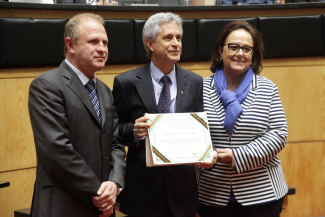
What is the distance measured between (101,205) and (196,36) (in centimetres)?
183

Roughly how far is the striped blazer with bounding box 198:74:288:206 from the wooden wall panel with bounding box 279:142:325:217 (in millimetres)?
1337

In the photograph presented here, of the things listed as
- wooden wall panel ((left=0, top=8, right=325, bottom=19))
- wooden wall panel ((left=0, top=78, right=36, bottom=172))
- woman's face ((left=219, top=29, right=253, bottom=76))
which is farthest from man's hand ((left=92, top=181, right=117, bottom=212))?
wooden wall panel ((left=0, top=8, right=325, bottom=19))

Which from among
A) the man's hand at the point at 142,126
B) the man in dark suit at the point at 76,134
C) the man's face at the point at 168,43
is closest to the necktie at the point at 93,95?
the man in dark suit at the point at 76,134

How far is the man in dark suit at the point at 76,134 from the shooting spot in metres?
1.30

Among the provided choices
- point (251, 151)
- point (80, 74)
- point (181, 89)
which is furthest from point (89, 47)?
point (251, 151)

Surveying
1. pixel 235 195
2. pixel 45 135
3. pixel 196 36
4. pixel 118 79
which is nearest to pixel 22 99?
pixel 118 79

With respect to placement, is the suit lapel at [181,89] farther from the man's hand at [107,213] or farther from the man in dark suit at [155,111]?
the man's hand at [107,213]

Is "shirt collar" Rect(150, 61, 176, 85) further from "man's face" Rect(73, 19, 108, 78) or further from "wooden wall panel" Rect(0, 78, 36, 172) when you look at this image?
"wooden wall panel" Rect(0, 78, 36, 172)

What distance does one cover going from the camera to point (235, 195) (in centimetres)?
168

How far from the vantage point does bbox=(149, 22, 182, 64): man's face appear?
5.45ft

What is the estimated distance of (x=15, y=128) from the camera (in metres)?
2.36

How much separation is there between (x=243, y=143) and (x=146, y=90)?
0.58 meters

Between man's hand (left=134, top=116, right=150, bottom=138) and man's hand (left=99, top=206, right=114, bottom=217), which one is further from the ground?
man's hand (left=134, top=116, right=150, bottom=138)

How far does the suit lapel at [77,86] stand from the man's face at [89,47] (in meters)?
0.05
